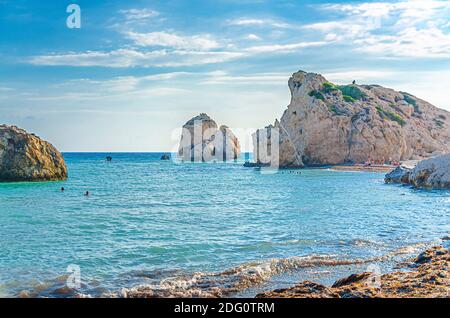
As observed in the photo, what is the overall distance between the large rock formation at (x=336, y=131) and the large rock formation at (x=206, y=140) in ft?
185

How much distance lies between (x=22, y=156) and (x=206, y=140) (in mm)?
100305

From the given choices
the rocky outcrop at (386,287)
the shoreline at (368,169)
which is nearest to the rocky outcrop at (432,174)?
the shoreline at (368,169)

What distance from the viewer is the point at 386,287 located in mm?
10023

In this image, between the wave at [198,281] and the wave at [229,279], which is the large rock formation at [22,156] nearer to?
the wave at [198,281]

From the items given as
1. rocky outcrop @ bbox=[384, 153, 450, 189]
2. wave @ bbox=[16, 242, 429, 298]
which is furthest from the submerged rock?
wave @ bbox=[16, 242, 429, 298]

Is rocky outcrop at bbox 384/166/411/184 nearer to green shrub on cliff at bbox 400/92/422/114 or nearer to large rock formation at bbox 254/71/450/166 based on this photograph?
large rock formation at bbox 254/71/450/166

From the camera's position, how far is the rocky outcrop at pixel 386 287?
9.23 m

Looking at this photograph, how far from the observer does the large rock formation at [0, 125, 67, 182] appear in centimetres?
5025

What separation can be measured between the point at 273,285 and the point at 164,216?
1464cm

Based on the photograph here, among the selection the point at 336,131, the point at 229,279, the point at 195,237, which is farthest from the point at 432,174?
the point at 336,131

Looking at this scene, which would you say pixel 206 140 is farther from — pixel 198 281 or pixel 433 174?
pixel 198 281

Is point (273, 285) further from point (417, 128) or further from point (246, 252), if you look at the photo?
point (417, 128)

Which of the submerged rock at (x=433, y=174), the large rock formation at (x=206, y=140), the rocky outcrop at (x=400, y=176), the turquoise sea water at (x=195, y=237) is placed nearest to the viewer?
the turquoise sea water at (x=195, y=237)

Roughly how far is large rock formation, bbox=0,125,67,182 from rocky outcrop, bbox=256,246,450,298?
4698 centimetres
